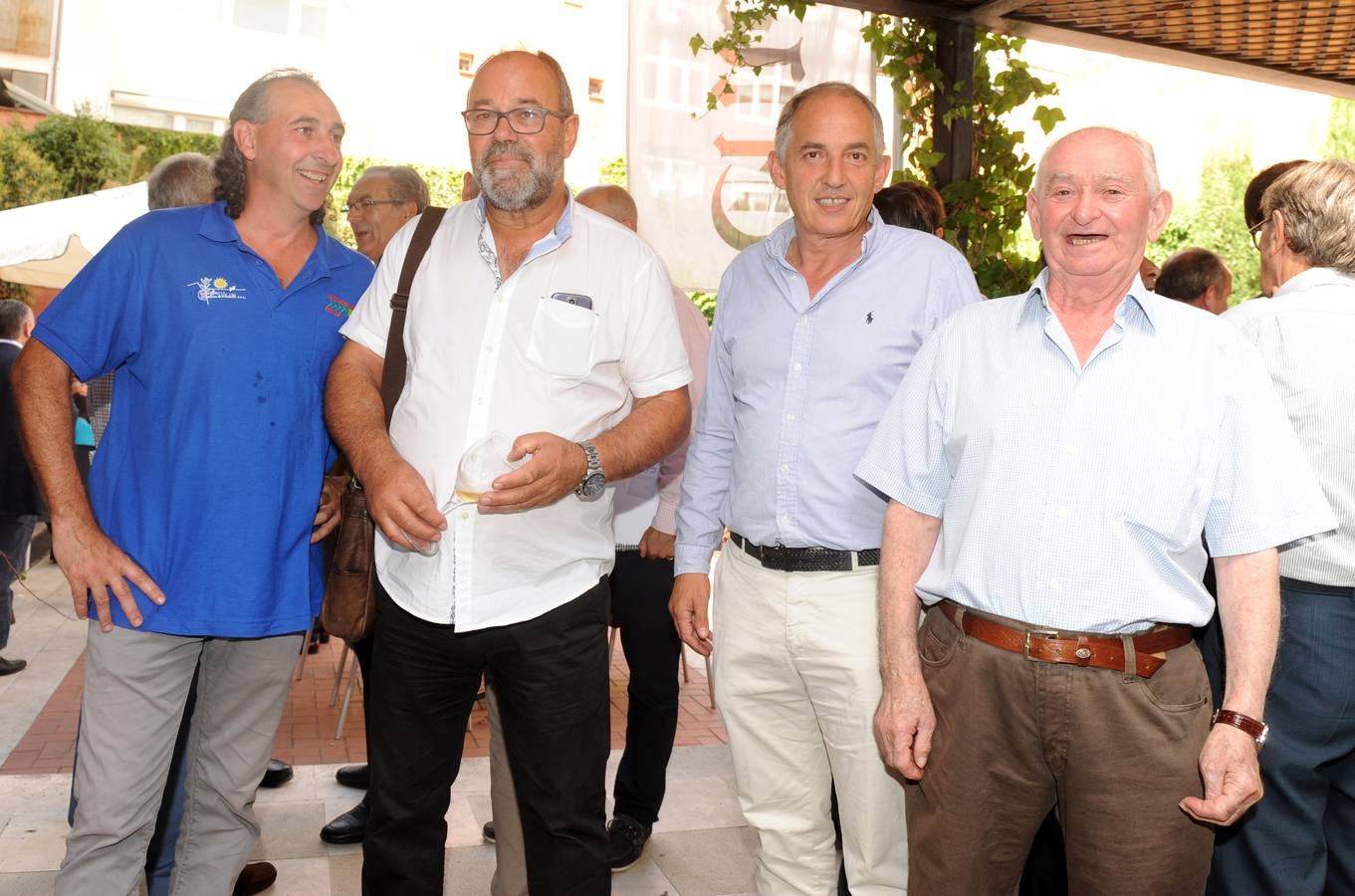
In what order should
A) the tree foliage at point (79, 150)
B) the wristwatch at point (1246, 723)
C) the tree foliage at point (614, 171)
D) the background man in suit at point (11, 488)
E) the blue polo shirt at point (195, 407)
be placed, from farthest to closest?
the tree foliage at point (79, 150)
the tree foliage at point (614, 171)
the background man in suit at point (11, 488)
the blue polo shirt at point (195, 407)
the wristwatch at point (1246, 723)

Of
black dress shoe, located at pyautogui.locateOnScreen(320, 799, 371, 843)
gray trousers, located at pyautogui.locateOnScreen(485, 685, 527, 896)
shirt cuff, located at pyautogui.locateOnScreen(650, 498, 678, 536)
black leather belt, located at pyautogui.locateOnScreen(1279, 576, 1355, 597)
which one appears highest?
shirt cuff, located at pyautogui.locateOnScreen(650, 498, 678, 536)

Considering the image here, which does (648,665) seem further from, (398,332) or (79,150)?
(79,150)

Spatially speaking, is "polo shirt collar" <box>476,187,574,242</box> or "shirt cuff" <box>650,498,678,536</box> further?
"shirt cuff" <box>650,498,678,536</box>

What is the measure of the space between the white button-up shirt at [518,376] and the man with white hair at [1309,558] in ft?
4.62

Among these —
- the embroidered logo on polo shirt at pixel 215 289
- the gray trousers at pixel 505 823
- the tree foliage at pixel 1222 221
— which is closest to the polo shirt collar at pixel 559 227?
the embroidered logo on polo shirt at pixel 215 289

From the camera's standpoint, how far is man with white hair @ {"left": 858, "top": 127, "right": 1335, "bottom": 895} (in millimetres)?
2143

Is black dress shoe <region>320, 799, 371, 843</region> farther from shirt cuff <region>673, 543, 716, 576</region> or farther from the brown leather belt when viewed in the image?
the brown leather belt

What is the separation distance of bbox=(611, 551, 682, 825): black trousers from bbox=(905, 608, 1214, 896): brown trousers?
5.31 feet

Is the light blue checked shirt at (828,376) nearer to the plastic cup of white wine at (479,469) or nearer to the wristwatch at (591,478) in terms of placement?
the wristwatch at (591,478)

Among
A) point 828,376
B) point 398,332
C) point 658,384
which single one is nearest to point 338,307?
point 398,332

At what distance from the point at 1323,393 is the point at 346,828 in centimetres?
317

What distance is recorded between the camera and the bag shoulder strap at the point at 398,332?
8.95ft

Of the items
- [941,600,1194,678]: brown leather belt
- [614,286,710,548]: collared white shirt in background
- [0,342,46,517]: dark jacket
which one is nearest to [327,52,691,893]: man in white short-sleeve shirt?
[941,600,1194,678]: brown leather belt

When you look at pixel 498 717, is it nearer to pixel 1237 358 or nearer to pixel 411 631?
pixel 411 631
